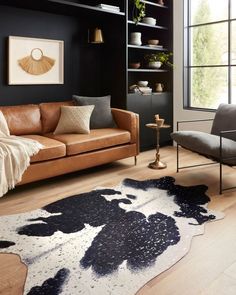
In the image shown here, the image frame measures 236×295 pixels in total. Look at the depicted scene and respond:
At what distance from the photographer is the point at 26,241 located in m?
2.23

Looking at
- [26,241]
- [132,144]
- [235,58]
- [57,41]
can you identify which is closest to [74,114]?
[132,144]

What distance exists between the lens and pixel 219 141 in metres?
3.31

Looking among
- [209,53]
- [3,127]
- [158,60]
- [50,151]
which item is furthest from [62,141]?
[209,53]

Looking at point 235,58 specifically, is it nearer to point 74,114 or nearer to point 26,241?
point 74,114

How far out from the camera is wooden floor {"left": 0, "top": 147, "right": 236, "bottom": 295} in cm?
175

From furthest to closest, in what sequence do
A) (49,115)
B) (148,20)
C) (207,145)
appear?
(148,20), (49,115), (207,145)

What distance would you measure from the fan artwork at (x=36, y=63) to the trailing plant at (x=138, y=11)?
1390 mm

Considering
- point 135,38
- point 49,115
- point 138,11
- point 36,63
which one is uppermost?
point 138,11

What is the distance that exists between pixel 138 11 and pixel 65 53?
1.35m

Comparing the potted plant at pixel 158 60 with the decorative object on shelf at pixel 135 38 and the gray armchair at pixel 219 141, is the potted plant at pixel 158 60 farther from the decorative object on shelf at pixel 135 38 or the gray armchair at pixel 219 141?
the gray armchair at pixel 219 141

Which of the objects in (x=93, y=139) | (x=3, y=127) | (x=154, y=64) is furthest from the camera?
(x=154, y=64)

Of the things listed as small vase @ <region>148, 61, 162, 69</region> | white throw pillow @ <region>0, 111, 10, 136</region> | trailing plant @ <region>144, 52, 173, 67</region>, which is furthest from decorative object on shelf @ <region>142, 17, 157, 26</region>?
white throw pillow @ <region>0, 111, 10, 136</region>

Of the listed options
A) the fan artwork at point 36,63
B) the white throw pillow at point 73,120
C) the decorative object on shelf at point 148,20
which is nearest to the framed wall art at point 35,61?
the fan artwork at point 36,63

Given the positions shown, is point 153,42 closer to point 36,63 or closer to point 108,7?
point 108,7
